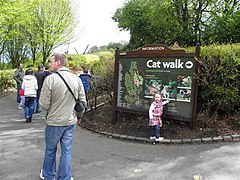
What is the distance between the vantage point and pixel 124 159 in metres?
4.81

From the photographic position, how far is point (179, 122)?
6.33 metres

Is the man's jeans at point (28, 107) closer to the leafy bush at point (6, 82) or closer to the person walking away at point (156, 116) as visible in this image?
the person walking away at point (156, 116)

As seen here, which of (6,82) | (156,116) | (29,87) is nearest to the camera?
(156,116)

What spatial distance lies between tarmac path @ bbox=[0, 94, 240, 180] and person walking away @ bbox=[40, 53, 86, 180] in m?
0.58

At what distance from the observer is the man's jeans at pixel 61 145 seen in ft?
11.5

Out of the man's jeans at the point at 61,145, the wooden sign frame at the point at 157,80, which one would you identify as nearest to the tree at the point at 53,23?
the wooden sign frame at the point at 157,80

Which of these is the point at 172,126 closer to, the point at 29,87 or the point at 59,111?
the point at 59,111

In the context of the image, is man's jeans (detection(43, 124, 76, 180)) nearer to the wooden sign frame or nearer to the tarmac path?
the tarmac path

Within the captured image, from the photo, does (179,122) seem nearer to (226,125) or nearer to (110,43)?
(226,125)

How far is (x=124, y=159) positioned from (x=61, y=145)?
1.65 meters

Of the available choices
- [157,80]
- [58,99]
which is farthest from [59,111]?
[157,80]

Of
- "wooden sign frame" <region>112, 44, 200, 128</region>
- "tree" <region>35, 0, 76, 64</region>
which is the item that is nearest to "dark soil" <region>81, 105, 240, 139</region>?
"wooden sign frame" <region>112, 44, 200, 128</region>

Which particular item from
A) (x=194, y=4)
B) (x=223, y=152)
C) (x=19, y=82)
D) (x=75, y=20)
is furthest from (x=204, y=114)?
(x=75, y=20)

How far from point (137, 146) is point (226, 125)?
90.0 inches
